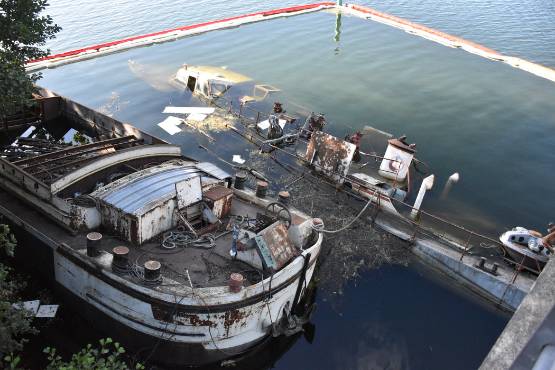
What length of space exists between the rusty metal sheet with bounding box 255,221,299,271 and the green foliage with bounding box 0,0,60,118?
10.3m

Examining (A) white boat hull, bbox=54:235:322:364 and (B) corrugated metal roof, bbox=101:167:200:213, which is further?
(B) corrugated metal roof, bbox=101:167:200:213

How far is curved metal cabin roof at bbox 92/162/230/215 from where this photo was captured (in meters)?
14.1

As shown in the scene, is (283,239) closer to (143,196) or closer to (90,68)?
(143,196)

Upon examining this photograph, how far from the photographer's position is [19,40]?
54.9ft

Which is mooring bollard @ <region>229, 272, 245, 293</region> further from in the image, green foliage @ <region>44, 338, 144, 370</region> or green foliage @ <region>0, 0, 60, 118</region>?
green foliage @ <region>0, 0, 60, 118</region>

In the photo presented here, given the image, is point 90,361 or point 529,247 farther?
point 529,247

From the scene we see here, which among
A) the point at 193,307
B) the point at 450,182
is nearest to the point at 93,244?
the point at 193,307

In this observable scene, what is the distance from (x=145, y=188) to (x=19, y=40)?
26.8 ft

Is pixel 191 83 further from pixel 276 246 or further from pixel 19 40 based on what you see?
pixel 276 246

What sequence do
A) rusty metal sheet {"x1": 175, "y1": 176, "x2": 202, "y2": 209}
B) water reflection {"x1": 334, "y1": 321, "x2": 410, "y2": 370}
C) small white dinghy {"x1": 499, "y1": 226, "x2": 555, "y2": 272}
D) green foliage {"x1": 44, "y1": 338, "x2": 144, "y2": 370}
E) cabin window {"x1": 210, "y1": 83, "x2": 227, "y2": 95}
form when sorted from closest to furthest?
1. green foliage {"x1": 44, "y1": 338, "x2": 144, "y2": 370}
2. water reflection {"x1": 334, "y1": 321, "x2": 410, "y2": 370}
3. rusty metal sheet {"x1": 175, "y1": 176, "x2": 202, "y2": 209}
4. small white dinghy {"x1": 499, "y1": 226, "x2": 555, "y2": 272}
5. cabin window {"x1": 210, "y1": 83, "x2": 227, "y2": 95}

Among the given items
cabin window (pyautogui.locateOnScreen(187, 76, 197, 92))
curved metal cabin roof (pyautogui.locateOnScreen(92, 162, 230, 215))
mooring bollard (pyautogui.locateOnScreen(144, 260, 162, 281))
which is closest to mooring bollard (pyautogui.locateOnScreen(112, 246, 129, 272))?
mooring bollard (pyautogui.locateOnScreen(144, 260, 162, 281))

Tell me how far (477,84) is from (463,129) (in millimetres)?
8763

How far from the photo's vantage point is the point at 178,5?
181 feet

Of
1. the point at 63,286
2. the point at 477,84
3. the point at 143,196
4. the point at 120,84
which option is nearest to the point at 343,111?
the point at 477,84
